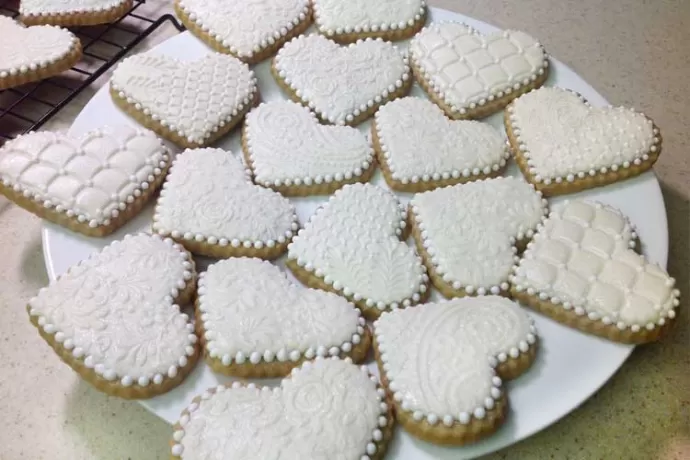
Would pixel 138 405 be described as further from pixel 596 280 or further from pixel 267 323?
pixel 596 280

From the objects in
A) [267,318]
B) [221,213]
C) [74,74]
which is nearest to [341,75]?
[221,213]

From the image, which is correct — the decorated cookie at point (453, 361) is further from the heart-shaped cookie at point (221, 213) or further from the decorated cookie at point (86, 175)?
the decorated cookie at point (86, 175)

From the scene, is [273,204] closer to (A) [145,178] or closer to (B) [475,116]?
(A) [145,178]

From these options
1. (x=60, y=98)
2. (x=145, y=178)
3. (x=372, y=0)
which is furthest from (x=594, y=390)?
(x=60, y=98)

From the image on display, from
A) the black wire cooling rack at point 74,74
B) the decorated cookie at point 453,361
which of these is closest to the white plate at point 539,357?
the decorated cookie at point 453,361

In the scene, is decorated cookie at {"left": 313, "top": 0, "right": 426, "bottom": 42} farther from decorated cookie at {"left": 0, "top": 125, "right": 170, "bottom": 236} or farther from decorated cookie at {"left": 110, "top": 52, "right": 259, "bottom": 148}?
decorated cookie at {"left": 0, "top": 125, "right": 170, "bottom": 236}
